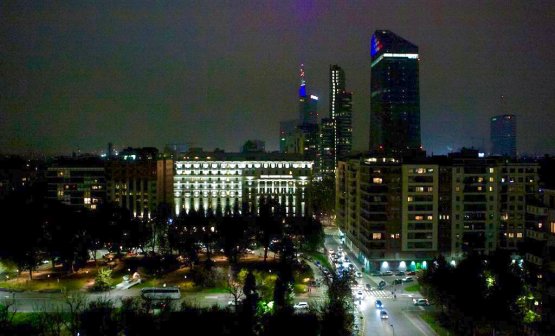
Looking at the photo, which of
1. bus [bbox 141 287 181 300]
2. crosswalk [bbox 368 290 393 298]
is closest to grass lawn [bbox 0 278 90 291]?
bus [bbox 141 287 181 300]

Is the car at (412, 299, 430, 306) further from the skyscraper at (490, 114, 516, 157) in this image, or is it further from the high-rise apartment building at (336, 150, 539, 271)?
the skyscraper at (490, 114, 516, 157)

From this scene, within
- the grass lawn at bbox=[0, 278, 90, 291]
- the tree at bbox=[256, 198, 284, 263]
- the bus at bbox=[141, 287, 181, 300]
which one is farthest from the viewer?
the tree at bbox=[256, 198, 284, 263]

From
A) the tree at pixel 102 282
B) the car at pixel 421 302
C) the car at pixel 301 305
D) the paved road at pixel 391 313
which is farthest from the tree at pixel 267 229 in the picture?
the car at pixel 421 302

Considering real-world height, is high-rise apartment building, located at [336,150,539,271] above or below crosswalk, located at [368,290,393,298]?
above

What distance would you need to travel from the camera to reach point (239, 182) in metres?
54.8

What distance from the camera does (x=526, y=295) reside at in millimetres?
22109

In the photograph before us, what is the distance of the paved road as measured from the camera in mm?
21781

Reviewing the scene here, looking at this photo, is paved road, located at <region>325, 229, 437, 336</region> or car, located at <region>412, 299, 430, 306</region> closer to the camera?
paved road, located at <region>325, 229, 437, 336</region>

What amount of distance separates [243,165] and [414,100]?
178ft

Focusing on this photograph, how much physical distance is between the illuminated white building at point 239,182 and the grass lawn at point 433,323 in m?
30.3

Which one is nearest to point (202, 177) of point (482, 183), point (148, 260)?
point (148, 260)

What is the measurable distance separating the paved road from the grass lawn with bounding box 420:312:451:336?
22 cm

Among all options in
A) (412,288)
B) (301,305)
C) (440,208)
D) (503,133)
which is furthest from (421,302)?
(503,133)

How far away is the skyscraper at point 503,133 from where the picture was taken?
272 ft
